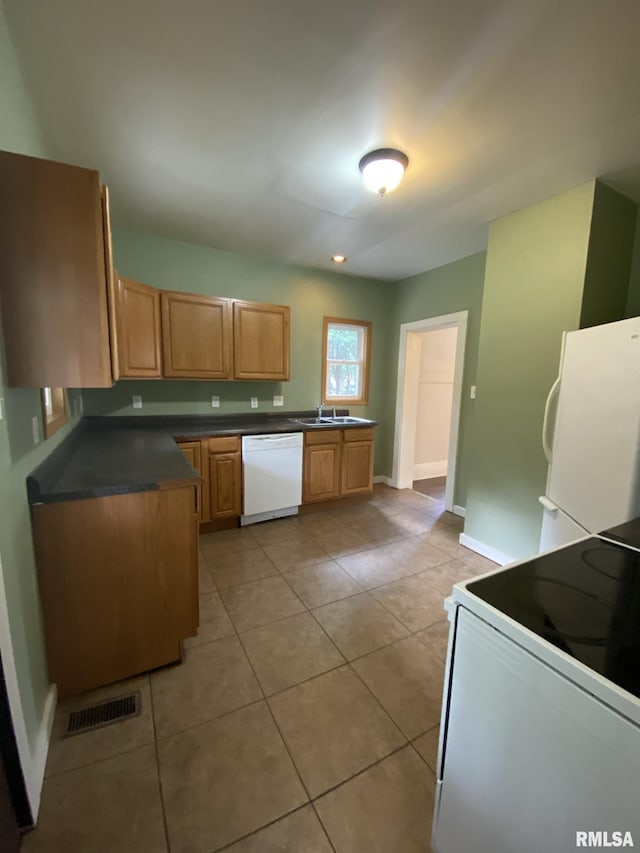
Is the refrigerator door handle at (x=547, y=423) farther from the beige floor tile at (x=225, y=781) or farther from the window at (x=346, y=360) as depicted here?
the window at (x=346, y=360)

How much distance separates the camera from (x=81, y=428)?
9.37 ft

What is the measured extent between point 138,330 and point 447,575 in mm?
3053

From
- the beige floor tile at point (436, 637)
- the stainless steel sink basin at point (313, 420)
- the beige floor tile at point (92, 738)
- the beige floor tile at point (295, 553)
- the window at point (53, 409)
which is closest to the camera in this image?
the beige floor tile at point (92, 738)

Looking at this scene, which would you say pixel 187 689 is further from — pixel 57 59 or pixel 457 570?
pixel 57 59

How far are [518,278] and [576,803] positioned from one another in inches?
107

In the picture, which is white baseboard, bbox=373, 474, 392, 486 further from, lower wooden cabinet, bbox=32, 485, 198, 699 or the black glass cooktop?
the black glass cooktop

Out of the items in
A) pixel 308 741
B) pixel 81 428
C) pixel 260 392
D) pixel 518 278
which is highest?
pixel 518 278

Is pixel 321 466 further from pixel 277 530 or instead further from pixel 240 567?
pixel 240 567

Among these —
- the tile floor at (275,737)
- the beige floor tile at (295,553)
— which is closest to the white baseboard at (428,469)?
the beige floor tile at (295,553)

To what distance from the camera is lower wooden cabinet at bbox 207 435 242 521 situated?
3.06 m

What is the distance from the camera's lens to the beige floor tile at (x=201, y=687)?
149cm

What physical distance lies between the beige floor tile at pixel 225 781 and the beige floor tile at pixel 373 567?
3.82 ft

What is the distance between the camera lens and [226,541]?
120 inches

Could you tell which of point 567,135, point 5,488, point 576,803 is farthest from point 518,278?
point 5,488
